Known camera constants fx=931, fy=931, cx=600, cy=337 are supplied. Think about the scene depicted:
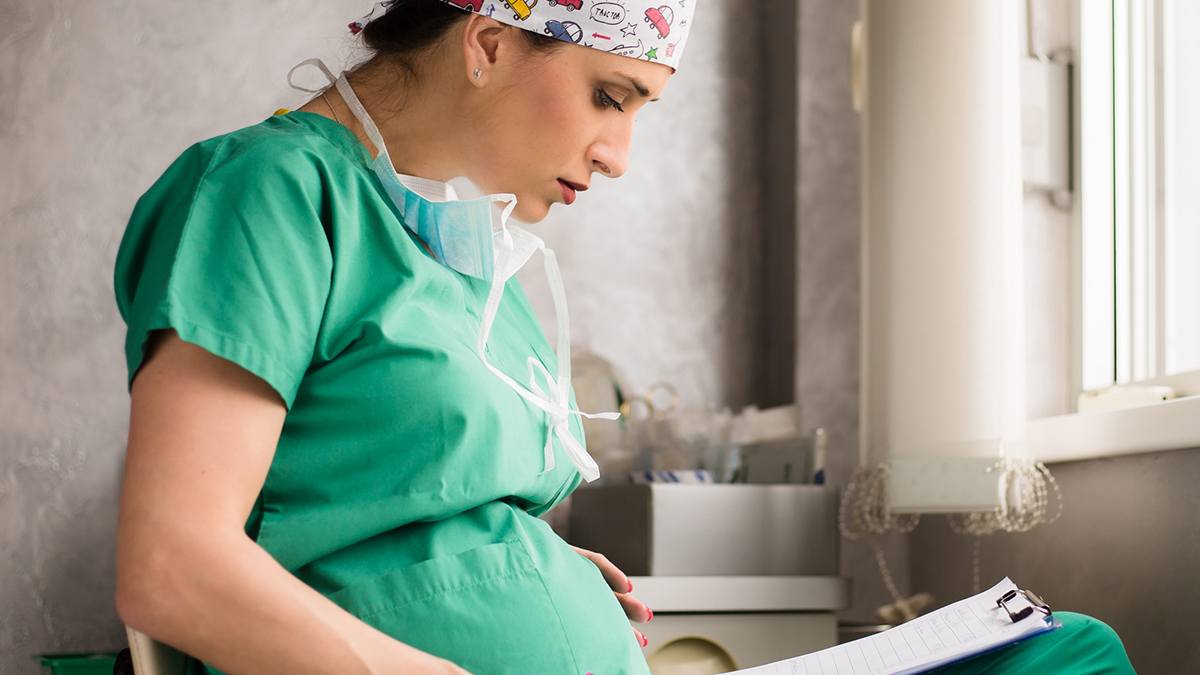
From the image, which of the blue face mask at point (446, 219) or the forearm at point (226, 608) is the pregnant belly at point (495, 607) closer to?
the forearm at point (226, 608)

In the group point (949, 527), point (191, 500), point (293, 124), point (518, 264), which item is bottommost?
point (949, 527)

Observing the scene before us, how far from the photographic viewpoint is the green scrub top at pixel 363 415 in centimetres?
65

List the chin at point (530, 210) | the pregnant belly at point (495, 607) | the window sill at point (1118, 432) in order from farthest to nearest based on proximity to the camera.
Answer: the window sill at point (1118, 432)
the chin at point (530, 210)
the pregnant belly at point (495, 607)

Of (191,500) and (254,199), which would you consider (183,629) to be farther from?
(254,199)

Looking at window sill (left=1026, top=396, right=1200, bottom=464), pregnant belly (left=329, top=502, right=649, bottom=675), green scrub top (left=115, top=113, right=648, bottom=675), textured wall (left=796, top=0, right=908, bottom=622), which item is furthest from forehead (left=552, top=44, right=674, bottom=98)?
textured wall (left=796, top=0, right=908, bottom=622)

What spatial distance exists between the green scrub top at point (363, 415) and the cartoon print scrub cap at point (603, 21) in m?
0.23

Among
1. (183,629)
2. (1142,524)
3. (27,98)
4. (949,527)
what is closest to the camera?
(183,629)

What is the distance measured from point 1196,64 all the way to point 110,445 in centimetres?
196

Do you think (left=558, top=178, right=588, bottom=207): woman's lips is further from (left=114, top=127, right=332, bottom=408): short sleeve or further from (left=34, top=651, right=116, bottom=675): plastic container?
(left=34, top=651, right=116, bottom=675): plastic container

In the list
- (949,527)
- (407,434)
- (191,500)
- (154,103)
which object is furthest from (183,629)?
(949,527)

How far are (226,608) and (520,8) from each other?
58 centimetres

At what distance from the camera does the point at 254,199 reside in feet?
2.19

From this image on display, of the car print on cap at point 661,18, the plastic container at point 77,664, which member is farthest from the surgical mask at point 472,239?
the plastic container at point 77,664

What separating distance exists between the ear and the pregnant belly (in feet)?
1.33
